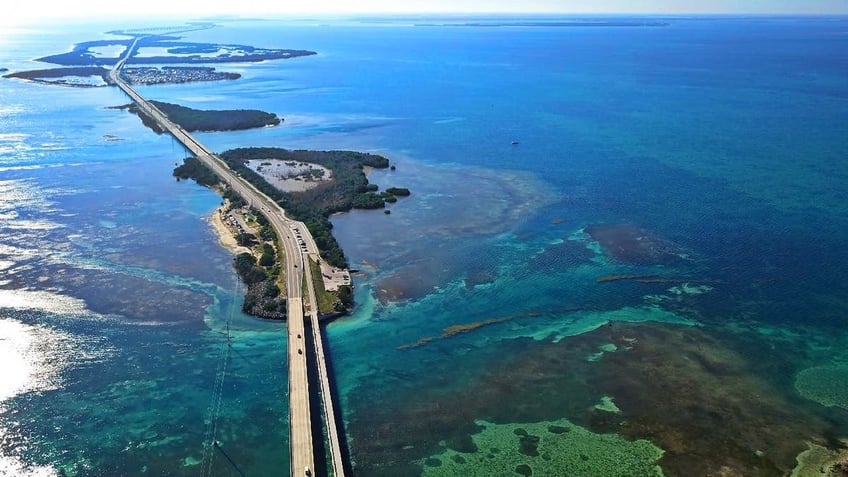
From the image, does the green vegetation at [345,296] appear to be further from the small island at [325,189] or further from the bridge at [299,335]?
the small island at [325,189]

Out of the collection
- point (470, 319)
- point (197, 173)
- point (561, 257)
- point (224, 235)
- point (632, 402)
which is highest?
point (197, 173)

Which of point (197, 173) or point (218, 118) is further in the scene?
point (218, 118)

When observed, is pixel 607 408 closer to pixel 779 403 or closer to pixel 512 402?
pixel 512 402

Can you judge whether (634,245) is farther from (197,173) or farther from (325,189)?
(197,173)

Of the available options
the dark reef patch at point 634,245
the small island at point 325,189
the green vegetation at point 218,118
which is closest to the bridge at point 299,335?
the small island at point 325,189

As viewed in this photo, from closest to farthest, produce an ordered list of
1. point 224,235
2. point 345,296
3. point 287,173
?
point 345,296, point 224,235, point 287,173

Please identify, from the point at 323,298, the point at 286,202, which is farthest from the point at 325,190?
the point at 323,298

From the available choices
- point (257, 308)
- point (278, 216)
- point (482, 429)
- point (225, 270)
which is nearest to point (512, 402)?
point (482, 429)

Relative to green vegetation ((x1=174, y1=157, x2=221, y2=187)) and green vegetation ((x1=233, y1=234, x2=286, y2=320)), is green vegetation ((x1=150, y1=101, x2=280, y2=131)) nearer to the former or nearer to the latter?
green vegetation ((x1=174, y1=157, x2=221, y2=187))
